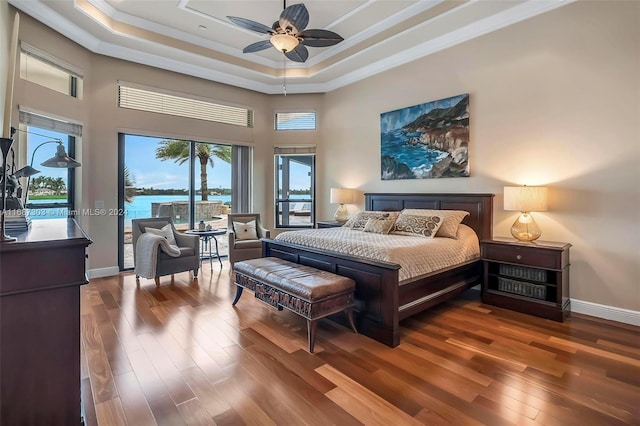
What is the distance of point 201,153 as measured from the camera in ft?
20.2

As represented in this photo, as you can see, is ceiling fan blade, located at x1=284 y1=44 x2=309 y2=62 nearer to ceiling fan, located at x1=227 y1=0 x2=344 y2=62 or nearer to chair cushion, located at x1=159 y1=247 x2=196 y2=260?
ceiling fan, located at x1=227 y1=0 x2=344 y2=62

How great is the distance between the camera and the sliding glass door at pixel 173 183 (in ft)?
17.8

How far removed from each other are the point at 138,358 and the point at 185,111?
4550mm

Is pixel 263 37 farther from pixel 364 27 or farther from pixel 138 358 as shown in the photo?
pixel 138 358

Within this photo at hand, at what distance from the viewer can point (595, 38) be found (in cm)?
338

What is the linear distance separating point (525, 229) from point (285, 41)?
3.39 metres

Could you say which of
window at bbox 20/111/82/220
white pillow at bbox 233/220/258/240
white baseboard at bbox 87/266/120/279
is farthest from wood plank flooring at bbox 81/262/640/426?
white pillow at bbox 233/220/258/240

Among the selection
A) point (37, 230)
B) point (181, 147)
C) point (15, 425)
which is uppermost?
point (181, 147)

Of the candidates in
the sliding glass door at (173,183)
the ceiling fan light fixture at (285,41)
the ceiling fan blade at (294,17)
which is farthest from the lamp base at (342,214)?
the ceiling fan blade at (294,17)

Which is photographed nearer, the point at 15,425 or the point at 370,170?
the point at 15,425

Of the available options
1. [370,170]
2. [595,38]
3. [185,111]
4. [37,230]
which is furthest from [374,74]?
[37,230]

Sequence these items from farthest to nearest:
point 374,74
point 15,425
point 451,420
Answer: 1. point 374,74
2. point 451,420
3. point 15,425

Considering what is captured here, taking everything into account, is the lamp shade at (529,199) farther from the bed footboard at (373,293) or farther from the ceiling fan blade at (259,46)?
the ceiling fan blade at (259,46)

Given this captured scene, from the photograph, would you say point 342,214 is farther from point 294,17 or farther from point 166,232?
point 294,17
